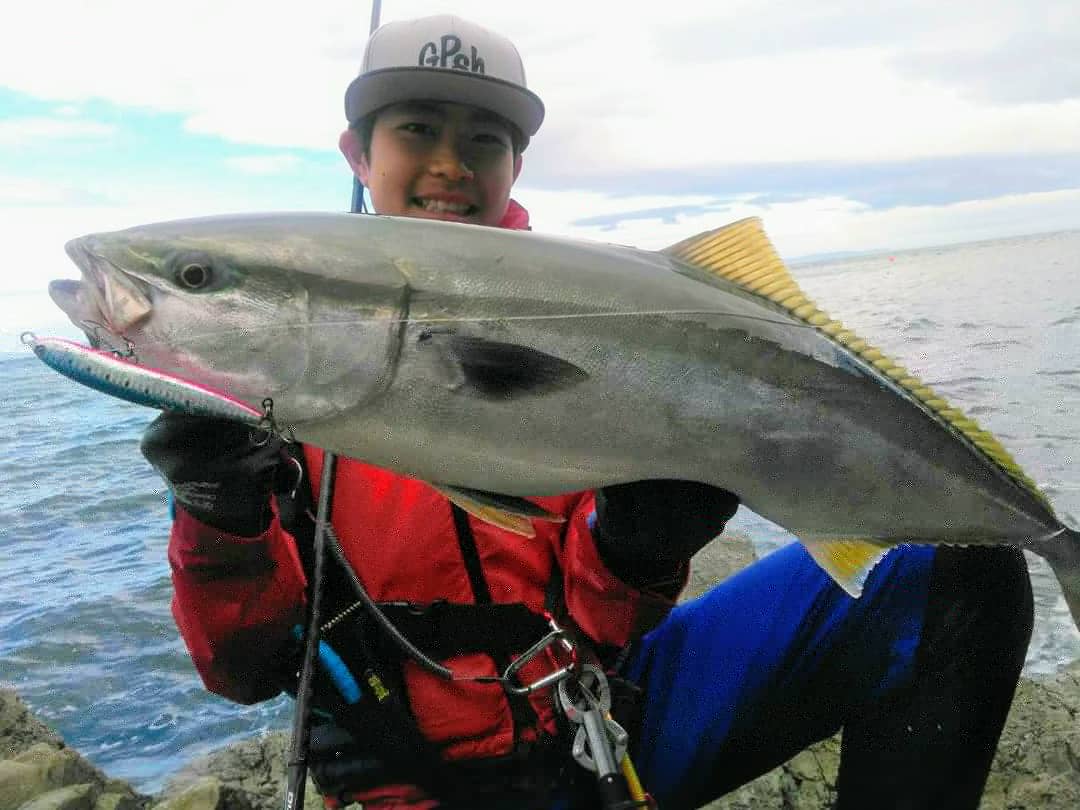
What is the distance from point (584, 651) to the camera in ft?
7.81

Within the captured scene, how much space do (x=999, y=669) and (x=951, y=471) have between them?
0.89m

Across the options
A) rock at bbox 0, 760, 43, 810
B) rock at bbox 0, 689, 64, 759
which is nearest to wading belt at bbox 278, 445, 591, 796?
rock at bbox 0, 760, 43, 810

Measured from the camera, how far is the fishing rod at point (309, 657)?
204 cm

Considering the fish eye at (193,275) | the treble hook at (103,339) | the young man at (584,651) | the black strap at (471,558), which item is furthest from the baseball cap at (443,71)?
the treble hook at (103,339)

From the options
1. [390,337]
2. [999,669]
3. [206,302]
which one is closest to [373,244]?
[390,337]

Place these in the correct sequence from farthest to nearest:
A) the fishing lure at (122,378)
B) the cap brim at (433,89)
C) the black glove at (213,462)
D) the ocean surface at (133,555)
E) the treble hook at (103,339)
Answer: the ocean surface at (133,555), the cap brim at (433,89), the black glove at (213,462), the treble hook at (103,339), the fishing lure at (122,378)

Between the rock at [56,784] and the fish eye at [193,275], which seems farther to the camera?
the rock at [56,784]

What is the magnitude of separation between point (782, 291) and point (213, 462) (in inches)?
51.0

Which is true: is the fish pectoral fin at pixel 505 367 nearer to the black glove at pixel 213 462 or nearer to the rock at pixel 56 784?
the black glove at pixel 213 462

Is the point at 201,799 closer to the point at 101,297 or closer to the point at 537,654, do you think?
the point at 537,654

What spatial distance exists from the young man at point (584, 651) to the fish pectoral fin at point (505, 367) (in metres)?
0.54

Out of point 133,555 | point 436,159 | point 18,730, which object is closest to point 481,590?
point 436,159

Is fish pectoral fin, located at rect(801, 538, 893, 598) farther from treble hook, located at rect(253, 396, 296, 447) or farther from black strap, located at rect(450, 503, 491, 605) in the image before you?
treble hook, located at rect(253, 396, 296, 447)

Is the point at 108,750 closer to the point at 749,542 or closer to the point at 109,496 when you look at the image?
the point at 749,542
